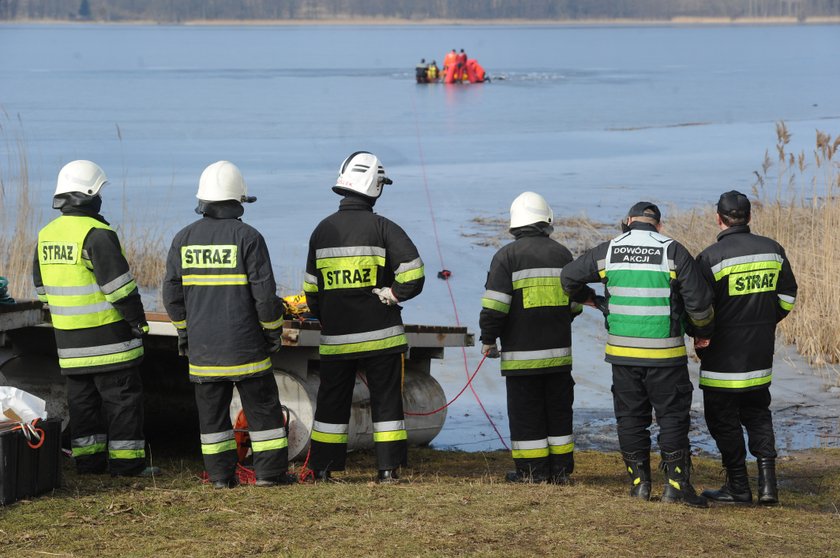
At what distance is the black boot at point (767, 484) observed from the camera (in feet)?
21.0

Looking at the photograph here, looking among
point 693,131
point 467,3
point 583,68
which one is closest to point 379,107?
point 693,131

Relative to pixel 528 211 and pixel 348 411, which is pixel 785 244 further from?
pixel 348 411

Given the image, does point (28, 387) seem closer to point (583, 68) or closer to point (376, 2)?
point (583, 68)

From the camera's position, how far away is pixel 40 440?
573cm

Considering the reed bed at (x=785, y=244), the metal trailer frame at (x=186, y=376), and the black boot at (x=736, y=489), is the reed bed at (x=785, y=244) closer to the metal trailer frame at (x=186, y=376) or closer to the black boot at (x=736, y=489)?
the metal trailer frame at (x=186, y=376)

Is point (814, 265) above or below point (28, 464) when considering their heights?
above

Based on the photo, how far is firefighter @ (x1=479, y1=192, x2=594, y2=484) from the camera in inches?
260

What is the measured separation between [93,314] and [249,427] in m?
1.02

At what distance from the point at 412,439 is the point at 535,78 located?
157 feet

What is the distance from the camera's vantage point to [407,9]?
170 metres

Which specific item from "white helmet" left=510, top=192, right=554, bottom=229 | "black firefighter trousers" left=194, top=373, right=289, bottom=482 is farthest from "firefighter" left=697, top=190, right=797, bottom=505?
"black firefighter trousers" left=194, top=373, right=289, bottom=482

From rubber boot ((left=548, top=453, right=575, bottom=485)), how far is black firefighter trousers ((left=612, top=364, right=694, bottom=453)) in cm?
59

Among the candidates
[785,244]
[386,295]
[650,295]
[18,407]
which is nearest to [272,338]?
[386,295]

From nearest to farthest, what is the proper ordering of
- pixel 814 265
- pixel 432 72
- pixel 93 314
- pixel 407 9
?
pixel 93 314
pixel 814 265
pixel 432 72
pixel 407 9
